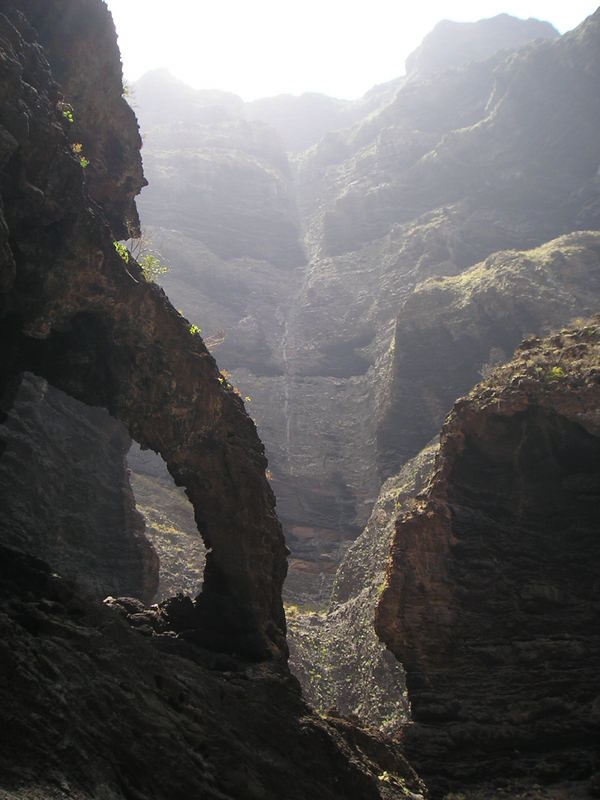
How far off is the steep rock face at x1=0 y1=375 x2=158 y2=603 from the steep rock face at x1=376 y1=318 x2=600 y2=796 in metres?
10.3

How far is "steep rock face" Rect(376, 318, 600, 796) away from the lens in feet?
52.6

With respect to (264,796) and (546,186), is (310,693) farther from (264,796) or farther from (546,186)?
(546,186)

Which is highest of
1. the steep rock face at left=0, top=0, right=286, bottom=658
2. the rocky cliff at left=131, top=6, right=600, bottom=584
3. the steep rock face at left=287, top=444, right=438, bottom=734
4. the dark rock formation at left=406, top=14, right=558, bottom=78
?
the dark rock formation at left=406, top=14, right=558, bottom=78

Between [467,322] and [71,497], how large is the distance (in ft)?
88.4

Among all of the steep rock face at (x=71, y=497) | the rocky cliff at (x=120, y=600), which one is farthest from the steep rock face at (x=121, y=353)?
the steep rock face at (x=71, y=497)

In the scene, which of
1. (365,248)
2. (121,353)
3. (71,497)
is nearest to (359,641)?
(71,497)

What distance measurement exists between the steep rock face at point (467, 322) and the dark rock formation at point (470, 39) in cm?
7820

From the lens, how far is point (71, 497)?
82.6ft

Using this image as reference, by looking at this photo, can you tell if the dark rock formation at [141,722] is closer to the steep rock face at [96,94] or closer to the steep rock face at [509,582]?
the steep rock face at [509,582]

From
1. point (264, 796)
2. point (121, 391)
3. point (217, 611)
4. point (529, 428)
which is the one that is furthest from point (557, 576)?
point (121, 391)

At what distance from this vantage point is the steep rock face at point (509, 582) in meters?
16.0

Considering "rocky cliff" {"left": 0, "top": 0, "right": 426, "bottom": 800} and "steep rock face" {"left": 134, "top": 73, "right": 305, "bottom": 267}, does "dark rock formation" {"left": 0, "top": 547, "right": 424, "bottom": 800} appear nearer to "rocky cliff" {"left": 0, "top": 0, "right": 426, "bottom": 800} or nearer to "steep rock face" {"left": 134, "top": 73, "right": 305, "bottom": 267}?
"rocky cliff" {"left": 0, "top": 0, "right": 426, "bottom": 800}

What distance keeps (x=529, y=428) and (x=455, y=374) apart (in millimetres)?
23262

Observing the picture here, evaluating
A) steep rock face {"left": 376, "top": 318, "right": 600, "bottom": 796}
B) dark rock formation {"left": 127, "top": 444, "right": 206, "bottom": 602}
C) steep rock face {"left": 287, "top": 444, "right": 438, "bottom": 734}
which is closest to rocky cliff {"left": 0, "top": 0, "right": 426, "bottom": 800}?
steep rock face {"left": 376, "top": 318, "right": 600, "bottom": 796}
